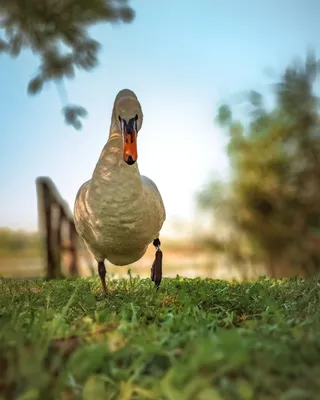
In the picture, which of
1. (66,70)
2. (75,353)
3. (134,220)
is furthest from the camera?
(66,70)

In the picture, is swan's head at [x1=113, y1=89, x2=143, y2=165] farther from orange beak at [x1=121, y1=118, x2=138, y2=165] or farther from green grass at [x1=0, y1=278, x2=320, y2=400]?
green grass at [x1=0, y1=278, x2=320, y2=400]

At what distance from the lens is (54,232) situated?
27.8 ft

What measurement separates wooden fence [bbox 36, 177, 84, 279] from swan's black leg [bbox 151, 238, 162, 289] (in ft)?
12.7

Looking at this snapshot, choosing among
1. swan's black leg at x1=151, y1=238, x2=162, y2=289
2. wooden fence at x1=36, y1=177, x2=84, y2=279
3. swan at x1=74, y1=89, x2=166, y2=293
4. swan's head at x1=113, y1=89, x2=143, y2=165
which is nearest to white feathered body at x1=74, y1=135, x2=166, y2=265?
swan at x1=74, y1=89, x2=166, y2=293

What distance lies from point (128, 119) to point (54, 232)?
16.2 ft

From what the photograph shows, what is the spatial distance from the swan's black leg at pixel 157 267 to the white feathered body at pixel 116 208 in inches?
14.1

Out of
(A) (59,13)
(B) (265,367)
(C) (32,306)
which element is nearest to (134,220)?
(C) (32,306)

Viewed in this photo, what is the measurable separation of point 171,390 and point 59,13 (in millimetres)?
3553

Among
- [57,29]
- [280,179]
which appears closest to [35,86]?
[57,29]

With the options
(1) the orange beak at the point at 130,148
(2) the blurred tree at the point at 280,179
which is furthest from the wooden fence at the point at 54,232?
(1) the orange beak at the point at 130,148

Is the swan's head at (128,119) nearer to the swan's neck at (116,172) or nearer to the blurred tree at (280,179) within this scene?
the swan's neck at (116,172)

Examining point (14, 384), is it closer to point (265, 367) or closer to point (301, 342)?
point (265, 367)

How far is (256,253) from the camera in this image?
971 centimetres

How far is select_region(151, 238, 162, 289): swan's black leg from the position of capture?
4492 mm
